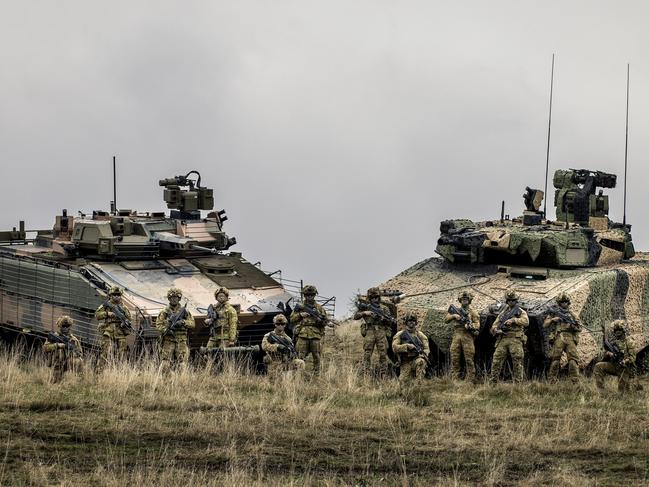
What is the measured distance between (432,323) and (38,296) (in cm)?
683

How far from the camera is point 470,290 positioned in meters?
19.2

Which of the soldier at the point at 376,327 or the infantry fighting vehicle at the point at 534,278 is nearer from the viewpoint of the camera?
the infantry fighting vehicle at the point at 534,278

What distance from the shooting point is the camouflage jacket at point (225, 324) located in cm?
1923

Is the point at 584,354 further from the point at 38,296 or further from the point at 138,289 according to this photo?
the point at 38,296

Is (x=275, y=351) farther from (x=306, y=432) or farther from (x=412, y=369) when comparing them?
(x=306, y=432)

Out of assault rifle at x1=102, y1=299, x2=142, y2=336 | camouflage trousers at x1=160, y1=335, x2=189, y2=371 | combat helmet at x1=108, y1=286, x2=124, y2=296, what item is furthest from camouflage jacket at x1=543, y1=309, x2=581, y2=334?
combat helmet at x1=108, y1=286, x2=124, y2=296

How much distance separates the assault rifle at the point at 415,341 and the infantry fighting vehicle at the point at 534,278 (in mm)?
756

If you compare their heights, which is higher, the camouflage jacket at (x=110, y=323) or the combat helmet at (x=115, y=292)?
the combat helmet at (x=115, y=292)

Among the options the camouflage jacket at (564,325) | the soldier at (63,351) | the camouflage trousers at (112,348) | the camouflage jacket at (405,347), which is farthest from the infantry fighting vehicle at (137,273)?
the camouflage jacket at (564,325)

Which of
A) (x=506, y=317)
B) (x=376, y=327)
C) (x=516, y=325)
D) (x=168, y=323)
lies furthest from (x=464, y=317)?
(x=168, y=323)

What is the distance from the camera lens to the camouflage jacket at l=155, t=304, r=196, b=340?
730 inches

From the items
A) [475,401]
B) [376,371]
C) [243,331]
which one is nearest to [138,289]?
[243,331]

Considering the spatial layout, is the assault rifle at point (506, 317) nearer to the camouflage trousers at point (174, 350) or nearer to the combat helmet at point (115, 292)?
the camouflage trousers at point (174, 350)

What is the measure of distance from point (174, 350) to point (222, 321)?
913 mm
